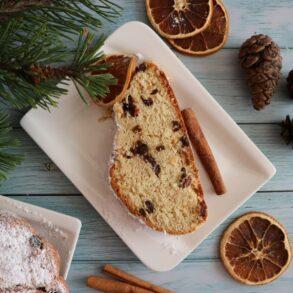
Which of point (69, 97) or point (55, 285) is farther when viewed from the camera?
point (69, 97)

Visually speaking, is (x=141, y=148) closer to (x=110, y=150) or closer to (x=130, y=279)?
(x=110, y=150)

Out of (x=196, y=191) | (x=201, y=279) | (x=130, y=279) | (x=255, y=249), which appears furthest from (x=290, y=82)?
(x=130, y=279)

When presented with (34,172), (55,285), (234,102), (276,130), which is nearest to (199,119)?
(234,102)

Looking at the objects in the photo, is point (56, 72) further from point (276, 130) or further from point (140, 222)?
point (276, 130)

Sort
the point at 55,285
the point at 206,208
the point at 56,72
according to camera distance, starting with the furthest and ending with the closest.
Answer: the point at 206,208
the point at 55,285
the point at 56,72

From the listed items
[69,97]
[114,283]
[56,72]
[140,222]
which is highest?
[56,72]

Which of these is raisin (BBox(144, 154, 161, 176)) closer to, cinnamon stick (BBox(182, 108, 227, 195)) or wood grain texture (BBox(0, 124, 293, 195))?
cinnamon stick (BBox(182, 108, 227, 195))
